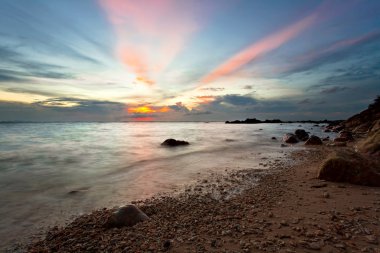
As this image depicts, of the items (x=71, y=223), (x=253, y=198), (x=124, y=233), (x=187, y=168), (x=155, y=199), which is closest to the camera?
(x=124, y=233)

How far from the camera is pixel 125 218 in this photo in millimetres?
5281

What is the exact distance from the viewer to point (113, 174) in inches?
456

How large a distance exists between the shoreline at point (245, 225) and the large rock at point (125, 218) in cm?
19

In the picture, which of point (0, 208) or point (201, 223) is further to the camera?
point (0, 208)

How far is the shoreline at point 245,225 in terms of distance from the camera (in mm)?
4020

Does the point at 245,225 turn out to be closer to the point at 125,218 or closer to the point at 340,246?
the point at 340,246

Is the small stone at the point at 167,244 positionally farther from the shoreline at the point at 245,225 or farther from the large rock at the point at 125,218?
the large rock at the point at 125,218

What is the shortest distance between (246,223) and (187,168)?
24.9 feet

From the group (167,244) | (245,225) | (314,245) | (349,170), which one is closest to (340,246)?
(314,245)

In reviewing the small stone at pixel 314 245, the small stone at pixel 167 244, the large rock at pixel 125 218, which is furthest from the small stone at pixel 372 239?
the large rock at pixel 125 218

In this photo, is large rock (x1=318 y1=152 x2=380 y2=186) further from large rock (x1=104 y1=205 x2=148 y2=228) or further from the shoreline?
large rock (x1=104 y1=205 x2=148 y2=228)

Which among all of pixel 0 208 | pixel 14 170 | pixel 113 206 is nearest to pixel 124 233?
pixel 113 206

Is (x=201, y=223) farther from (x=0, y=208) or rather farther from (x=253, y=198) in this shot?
(x=0, y=208)

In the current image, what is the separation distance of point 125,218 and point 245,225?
2.64m
